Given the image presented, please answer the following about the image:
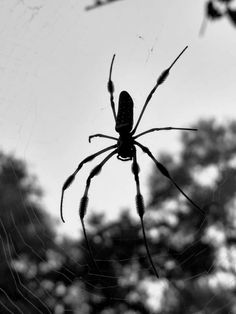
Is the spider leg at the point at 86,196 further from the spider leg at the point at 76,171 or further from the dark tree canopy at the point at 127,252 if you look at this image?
the dark tree canopy at the point at 127,252

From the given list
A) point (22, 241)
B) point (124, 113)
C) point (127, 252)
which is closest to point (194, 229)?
point (127, 252)


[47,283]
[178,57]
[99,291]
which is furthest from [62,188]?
[47,283]

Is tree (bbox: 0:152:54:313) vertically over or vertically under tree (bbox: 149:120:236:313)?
under

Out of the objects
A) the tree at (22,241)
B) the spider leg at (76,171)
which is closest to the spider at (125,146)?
the spider leg at (76,171)

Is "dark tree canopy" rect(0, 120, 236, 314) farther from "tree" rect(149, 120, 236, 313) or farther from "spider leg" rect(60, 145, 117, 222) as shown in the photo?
"spider leg" rect(60, 145, 117, 222)

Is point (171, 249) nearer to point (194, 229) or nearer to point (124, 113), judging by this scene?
point (194, 229)

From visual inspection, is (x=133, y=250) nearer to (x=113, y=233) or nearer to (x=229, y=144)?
(x=113, y=233)

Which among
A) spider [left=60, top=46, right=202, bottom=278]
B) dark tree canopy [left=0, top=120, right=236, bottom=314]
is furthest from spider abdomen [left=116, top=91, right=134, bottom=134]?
dark tree canopy [left=0, top=120, right=236, bottom=314]

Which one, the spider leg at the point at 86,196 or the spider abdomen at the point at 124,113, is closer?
the spider leg at the point at 86,196
